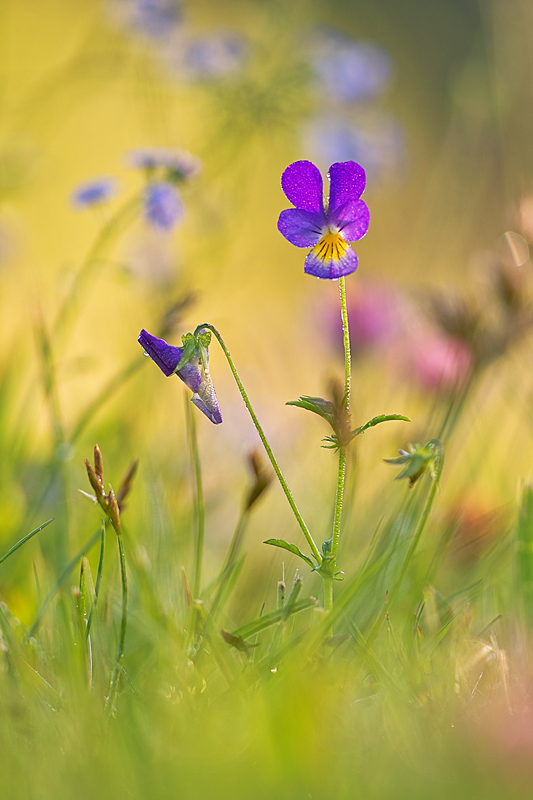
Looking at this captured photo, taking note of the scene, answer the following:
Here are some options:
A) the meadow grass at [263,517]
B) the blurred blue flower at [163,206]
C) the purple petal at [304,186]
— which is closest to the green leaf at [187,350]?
the meadow grass at [263,517]

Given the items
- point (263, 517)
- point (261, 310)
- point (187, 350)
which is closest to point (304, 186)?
point (187, 350)

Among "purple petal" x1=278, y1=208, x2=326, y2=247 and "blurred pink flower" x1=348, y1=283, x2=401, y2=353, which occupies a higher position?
"blurred pink flower" x1=348, y1=283, x2=401, y2=353

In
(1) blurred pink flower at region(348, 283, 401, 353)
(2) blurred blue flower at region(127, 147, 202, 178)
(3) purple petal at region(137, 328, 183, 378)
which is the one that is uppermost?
(2) blurred blue flower at region(127, 147, 202, 178)

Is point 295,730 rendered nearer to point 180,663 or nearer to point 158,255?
point 180,663

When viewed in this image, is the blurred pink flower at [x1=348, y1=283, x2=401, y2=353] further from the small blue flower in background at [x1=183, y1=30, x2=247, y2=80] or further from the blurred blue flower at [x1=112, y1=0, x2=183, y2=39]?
the blurred blue flower at [x1=112, y1=0, x2=183, y2=39]

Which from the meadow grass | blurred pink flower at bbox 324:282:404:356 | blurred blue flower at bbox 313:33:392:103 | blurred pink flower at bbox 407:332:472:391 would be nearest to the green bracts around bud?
the meadow grass
